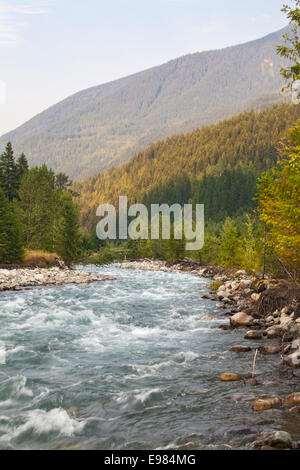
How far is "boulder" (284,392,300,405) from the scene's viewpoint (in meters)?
9.26

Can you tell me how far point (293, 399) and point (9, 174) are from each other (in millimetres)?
63177

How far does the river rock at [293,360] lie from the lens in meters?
11.9

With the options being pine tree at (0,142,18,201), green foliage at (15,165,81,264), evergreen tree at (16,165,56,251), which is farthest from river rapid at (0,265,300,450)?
pine tree at (0,142,18,201)

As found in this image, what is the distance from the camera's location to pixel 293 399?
30.6ft

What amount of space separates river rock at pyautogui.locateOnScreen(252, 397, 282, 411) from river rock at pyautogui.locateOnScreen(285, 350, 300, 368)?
2.87 m

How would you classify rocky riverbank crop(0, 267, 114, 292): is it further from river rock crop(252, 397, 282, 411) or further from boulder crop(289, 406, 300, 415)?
boulder crop(289, 406, 300, 415)

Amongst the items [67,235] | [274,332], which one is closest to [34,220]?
[67,235]

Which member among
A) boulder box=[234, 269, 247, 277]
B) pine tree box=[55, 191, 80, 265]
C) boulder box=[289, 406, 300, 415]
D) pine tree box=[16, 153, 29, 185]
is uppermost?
pine tree box=[16, 153, 29, 185]

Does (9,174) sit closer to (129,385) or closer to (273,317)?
(273,317)

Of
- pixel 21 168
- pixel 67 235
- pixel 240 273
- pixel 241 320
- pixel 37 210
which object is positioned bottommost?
pixel 240 273

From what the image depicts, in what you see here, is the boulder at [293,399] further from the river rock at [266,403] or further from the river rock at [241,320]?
the river rock at [241,320]

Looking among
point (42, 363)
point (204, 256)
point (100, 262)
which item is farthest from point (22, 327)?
point (204, 256)

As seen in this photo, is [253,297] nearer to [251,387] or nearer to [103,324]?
[103,324]
